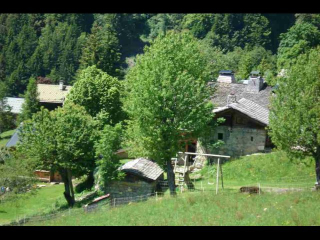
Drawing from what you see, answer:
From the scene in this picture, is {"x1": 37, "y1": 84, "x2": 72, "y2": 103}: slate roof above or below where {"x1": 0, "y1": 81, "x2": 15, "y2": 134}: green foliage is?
above

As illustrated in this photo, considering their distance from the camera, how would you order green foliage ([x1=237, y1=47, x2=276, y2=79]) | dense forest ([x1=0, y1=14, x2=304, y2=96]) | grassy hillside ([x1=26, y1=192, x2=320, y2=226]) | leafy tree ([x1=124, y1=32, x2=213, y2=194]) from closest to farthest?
grassy hillside ([x1=26, y1=192, x2=320, y2=226]), leafy tree ([x1=124, y1=32, x2=213, y2=194]), green foliage ([x1=237, y1=47, x2=276, y2=79]), dense forest ([x1=0, y1=14, x2=304, y2=96])

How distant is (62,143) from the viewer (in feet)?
90.8

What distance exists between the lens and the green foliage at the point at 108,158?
26.4 metres

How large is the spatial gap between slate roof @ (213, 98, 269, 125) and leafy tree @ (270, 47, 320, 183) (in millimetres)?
7712

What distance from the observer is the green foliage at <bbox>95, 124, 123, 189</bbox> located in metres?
26.4

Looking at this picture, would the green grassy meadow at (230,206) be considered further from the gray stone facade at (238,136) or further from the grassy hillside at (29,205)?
the gray stone facade at (238,136)

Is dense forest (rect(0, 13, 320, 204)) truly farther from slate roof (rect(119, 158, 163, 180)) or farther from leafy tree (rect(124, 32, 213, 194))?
slate roof (rect(119, 158, 163, 180))

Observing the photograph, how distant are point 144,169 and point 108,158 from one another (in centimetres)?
232

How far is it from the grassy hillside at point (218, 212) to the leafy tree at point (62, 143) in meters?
9.14

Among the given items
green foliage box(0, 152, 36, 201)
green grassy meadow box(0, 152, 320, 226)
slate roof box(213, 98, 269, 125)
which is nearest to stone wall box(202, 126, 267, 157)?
slate roof box(213, 98, 269, 125)

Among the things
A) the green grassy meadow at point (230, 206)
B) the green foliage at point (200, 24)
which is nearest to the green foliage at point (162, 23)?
the green foliage at point (200, 24)

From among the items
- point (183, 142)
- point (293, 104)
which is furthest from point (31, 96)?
point (293, 104)
